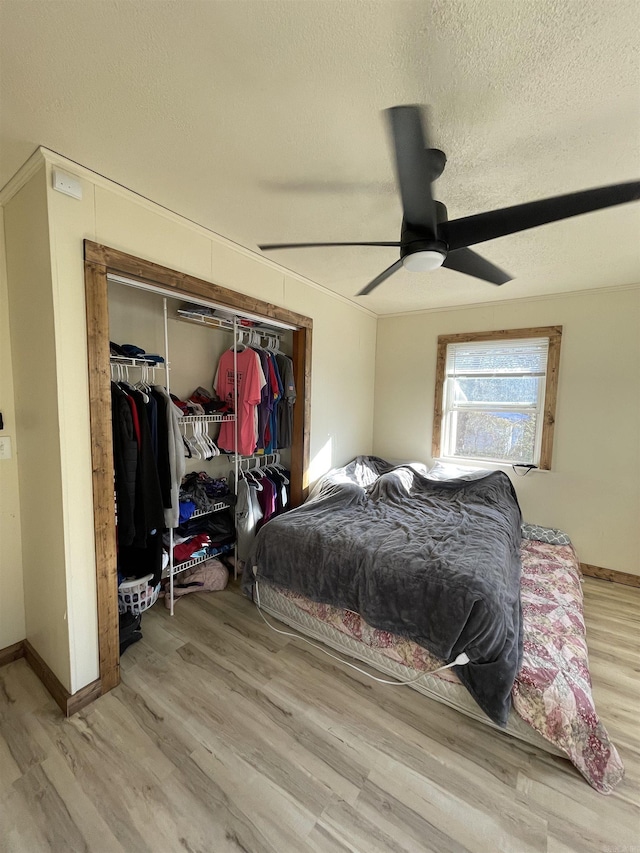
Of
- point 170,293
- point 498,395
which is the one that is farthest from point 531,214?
point 498,395

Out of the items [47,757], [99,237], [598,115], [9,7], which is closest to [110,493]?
[47,757]

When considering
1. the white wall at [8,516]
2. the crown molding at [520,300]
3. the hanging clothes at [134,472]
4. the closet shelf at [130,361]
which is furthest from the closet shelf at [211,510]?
the crown molding at [520,300]

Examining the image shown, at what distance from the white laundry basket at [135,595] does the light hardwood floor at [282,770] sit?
0.32 meters

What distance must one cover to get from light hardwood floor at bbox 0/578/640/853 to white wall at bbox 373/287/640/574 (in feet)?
4.44

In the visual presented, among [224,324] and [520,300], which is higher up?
[520,300]

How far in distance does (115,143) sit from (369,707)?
286 centimetres

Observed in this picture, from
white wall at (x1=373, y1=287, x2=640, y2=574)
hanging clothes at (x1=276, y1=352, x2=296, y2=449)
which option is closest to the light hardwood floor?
white wall at (x1=373, y1=287, x2=640, y2=574)

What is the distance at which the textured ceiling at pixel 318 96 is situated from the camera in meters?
0.93

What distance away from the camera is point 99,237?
5.41 ft

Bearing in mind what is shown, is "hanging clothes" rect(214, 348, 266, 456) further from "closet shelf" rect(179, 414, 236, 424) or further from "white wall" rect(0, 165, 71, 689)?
"white wall" rect(0, 165, 71, 689)

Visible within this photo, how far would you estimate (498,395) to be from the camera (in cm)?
351

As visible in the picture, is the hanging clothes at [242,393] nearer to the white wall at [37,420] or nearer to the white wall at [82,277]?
the white wall at [82,277]

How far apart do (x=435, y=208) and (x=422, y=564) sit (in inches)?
68.3

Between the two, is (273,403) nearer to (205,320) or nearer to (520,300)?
(205,320)
